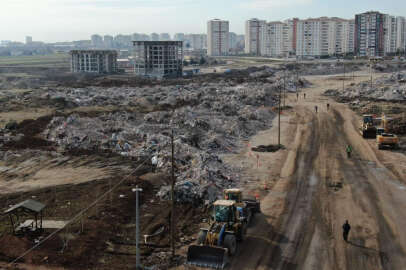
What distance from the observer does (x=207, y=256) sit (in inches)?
560

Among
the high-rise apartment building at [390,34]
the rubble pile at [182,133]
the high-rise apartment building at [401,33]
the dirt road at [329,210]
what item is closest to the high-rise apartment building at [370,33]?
the high-rise apartment building at [390,34]

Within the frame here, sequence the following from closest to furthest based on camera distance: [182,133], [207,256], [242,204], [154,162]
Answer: [207,256]
[242,204]
[154,162]
[182,133]

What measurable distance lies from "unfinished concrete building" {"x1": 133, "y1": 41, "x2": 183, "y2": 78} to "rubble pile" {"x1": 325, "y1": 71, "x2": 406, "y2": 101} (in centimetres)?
3819

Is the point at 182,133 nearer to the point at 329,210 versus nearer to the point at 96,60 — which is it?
the point at 329,210

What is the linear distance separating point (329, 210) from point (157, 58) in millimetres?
80747

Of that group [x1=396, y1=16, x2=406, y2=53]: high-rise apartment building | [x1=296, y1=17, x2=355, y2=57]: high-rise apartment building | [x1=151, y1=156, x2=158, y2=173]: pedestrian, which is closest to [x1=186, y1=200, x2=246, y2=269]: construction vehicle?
[x1=151, y1=156, x2=158, y2=173]: pedestrian

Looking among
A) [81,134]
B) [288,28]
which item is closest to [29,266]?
[81,134]

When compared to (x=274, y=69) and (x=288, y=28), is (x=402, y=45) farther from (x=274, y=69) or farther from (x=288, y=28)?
(x=274, y=69)

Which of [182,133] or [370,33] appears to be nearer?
[182,133]

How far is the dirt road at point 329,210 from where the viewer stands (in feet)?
49.5

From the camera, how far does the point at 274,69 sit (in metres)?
117

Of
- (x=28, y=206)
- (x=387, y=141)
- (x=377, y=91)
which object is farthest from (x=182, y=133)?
(x=377, y=91)

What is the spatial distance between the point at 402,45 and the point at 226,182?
187 m

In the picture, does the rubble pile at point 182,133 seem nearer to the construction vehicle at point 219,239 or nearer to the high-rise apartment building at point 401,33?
the construction vehicle at point 219,239
